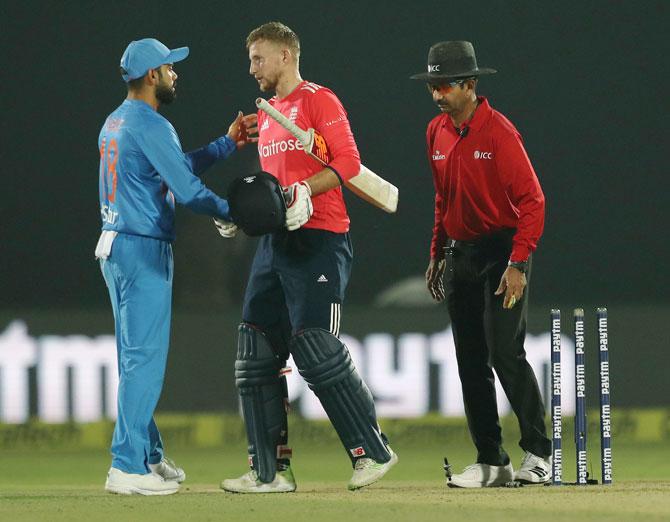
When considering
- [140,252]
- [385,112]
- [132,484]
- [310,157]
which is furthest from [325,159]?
[385,112]

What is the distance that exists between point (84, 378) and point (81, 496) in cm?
281

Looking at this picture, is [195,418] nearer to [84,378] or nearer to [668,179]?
[84,378]

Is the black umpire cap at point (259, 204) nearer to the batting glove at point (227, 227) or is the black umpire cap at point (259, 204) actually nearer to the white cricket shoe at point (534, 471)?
the batting glove at point (227, 227)

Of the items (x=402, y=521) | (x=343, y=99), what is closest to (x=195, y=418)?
(x=343, y=99)

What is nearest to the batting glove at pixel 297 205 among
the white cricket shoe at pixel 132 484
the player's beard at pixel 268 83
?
the player's beard at pixel 268 83

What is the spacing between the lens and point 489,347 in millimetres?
5836

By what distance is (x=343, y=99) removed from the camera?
32.1 ft

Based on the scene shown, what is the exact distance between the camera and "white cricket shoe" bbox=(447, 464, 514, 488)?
5.79 m

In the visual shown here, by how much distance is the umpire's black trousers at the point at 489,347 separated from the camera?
5773 mm

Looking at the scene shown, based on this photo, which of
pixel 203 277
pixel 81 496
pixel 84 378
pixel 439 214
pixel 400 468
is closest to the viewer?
pixel 81 496

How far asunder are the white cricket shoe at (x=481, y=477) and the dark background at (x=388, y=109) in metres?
3.68

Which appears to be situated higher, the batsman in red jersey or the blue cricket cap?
the blue cricket cap

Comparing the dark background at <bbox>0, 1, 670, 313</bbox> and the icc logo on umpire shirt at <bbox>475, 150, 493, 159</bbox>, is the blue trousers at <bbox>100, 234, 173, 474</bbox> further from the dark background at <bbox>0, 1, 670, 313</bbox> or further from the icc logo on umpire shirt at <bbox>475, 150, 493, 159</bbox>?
the dark background at <bbox>0, 1, 670, 313</bbox>

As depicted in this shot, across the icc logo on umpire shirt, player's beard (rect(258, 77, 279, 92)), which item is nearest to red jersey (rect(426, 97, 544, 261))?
the icc logo on umpire shirt
